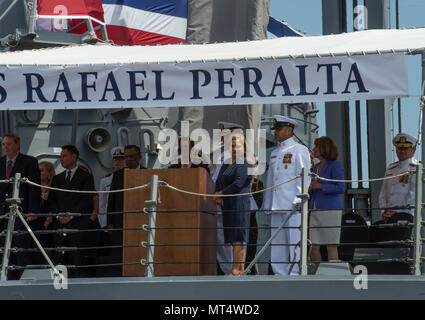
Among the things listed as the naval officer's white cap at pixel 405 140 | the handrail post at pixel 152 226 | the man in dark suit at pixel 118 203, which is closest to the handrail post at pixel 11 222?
the handrail post at pixel 152 226

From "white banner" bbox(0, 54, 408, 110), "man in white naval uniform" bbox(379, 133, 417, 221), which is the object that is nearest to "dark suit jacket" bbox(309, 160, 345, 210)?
"man in white naval uniform" bbox(379, 133, 417, 221)

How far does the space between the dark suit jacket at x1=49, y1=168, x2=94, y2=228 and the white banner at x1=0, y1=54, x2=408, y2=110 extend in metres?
1.05

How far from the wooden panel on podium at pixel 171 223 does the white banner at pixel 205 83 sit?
0.82m

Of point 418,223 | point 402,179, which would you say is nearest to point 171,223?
point 418,223

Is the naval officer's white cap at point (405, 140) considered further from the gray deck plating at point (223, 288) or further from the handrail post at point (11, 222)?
the handrail post at point (11, 222)

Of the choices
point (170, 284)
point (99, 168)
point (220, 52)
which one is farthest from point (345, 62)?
point (99, 168)

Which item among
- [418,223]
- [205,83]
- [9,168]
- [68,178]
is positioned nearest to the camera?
[418,223]

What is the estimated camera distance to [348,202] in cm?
1160

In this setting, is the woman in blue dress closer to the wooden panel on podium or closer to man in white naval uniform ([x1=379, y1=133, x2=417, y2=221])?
man in white naval uniform ([x1=379, y1=133, x2=417, y2=221])

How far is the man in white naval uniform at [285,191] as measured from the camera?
8.69 meters

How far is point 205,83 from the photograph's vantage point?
8703 mm

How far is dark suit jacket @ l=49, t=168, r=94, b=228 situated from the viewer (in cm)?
962

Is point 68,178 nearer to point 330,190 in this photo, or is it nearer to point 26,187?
point 26,187

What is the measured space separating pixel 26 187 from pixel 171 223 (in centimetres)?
186
